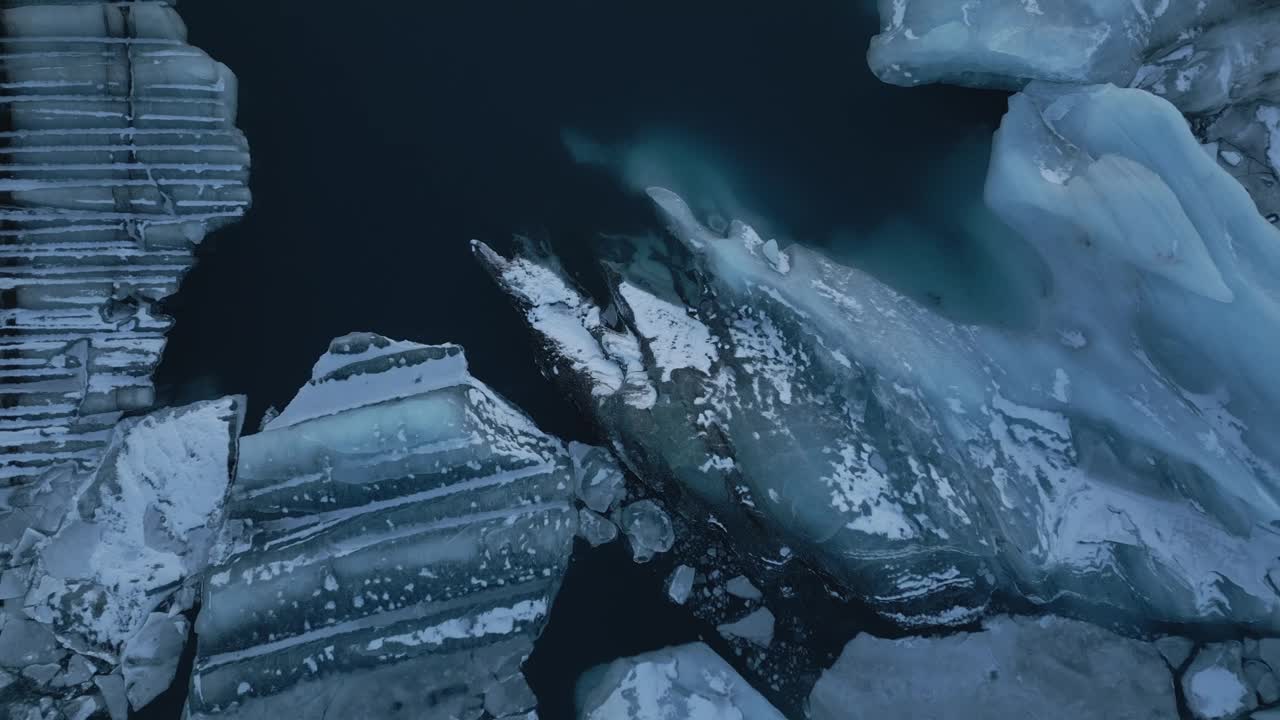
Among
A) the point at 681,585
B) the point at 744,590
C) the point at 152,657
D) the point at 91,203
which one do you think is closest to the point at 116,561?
the point at 152,657

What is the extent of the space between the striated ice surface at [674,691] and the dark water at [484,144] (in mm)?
766

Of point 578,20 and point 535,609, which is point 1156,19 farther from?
point 535,609

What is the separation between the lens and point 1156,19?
2301 millimetres

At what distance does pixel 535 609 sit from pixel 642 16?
2.09 m

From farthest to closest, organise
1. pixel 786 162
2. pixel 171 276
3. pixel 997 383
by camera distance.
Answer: pixel 786 162, pixel 171 276, pixel 997 383

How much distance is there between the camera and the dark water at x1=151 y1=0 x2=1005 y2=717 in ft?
7.89

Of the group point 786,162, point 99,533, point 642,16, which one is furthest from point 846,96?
point 99,533

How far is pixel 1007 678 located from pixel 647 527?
117 centimetres

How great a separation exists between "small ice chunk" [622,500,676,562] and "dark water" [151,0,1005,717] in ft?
1.09

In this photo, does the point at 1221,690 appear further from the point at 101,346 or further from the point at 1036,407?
the point at 101,346

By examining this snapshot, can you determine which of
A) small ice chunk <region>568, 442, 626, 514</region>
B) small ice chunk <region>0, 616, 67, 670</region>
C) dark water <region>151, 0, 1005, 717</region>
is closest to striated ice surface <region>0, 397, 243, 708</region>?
small ice chunk <region>0, 616, 67, 670</region>

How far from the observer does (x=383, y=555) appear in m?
2.06

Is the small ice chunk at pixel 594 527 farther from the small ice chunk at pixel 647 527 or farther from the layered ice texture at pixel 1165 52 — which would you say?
the layered ice texture at pixel 1165 52

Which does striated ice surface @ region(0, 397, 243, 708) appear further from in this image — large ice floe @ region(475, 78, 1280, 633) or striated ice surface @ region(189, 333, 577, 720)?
large ice floe @ region(475, 78, 1280, 633)
